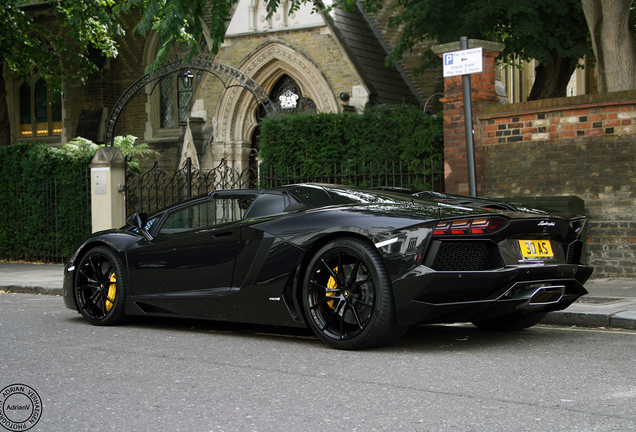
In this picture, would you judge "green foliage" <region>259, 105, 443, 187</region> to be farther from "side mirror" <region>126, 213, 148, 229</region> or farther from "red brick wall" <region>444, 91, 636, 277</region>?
"side mirror" <region>126, 213, 148, 229</region>

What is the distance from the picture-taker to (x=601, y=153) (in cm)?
977

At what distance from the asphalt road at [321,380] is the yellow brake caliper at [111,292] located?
0.56m

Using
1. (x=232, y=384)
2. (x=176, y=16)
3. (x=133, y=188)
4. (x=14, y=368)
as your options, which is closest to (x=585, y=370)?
(x=232, y=384)

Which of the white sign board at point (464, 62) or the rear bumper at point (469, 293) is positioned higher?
the white sign board at point (464, 62)

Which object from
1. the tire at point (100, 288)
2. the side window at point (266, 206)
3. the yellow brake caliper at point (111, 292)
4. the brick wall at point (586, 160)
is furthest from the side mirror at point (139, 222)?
the brick wall at point (586, 160)

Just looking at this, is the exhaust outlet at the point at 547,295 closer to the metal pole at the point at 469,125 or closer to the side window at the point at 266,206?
the side window at the point at 266,206

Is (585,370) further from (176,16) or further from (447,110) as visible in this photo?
(176,16)

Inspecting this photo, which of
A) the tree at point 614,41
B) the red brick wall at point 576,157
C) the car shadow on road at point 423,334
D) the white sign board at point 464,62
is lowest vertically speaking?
the car shadow on road at point 423,334

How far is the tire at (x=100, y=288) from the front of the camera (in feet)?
23.4

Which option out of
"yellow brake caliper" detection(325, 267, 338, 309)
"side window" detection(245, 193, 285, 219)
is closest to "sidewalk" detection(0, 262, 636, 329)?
"yellow brake caliper" detection(325, 267, 338, 309)

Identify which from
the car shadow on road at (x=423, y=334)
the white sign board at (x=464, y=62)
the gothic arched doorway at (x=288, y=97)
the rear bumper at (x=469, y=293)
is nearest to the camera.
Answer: the rear bumper at (x=469, y=293)

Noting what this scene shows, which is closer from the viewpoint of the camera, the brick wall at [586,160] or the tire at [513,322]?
the tire at [513,322]

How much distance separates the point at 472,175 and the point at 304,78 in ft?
38.4

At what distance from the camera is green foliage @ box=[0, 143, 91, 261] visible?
15.0 metres
